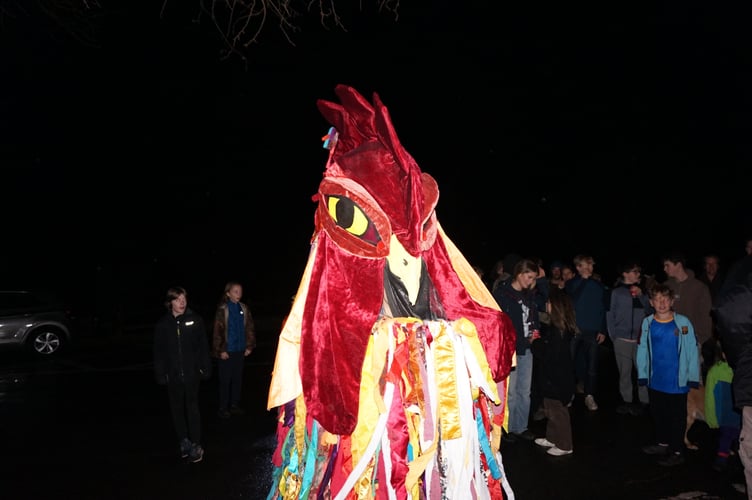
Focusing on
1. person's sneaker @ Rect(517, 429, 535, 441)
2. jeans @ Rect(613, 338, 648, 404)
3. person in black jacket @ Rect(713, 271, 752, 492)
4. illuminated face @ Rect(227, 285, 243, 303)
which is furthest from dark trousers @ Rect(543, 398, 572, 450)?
illuminated face @ Rect(227, 285, 243, 303)

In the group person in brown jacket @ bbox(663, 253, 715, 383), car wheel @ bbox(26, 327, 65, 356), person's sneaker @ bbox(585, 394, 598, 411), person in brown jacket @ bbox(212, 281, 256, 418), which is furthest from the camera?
car wheel @ bbox(26, 327, 65, 356)

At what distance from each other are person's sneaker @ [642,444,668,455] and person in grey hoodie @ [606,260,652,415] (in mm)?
1458

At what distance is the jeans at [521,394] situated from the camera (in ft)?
20.1

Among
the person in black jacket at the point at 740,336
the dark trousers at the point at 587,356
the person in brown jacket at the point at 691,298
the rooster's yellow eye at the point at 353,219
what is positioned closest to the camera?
the rooster's yellow eye at the point at 353,219

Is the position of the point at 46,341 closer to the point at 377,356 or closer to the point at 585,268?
the point at 585,268

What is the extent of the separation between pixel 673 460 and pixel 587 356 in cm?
236

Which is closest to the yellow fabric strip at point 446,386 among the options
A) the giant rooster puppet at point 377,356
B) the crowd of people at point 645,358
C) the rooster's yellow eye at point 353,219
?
the giant rooster puppet at point 377,356

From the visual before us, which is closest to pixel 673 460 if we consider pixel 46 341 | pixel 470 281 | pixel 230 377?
pixel 470 281

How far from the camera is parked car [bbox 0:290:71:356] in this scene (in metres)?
12.5

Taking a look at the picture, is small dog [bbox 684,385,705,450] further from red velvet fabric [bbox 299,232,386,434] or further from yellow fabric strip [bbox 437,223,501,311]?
red velvet fabric [bbox 299,232,386,434]

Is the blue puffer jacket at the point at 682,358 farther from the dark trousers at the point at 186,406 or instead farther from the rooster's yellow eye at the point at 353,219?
the dark trousers at the point at 186,406

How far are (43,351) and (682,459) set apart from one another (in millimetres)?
12209

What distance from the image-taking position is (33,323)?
12664 millimetres

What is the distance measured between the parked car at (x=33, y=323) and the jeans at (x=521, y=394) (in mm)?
10569
